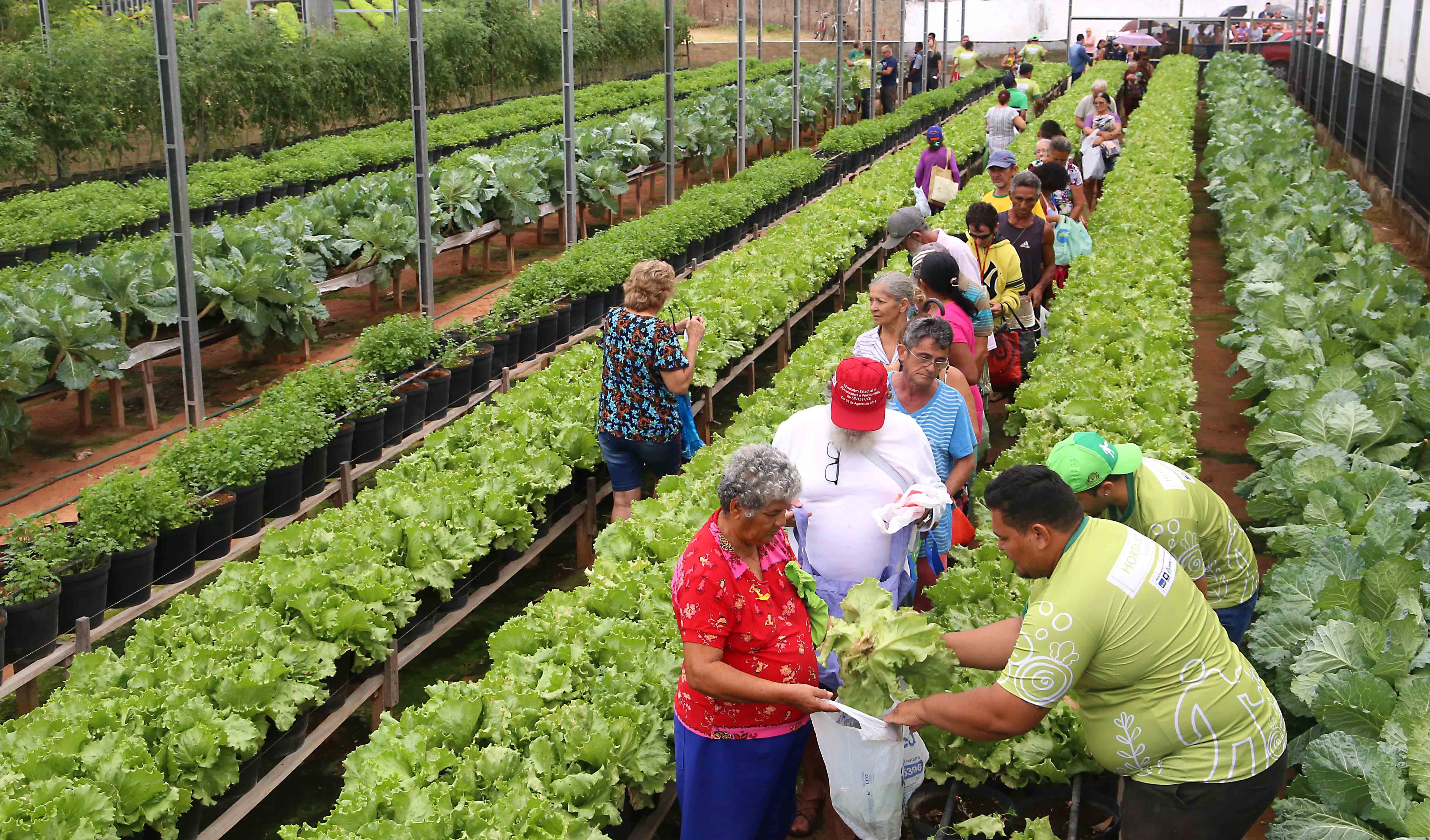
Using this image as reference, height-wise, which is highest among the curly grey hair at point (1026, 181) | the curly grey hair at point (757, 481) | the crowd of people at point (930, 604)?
the curly grey hair at point (1026, 181)

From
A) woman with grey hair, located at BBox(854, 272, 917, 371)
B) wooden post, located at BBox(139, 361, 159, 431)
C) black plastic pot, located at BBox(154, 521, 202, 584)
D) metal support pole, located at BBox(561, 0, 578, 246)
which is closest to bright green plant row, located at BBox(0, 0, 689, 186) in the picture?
metal support pole, located at BBox(561, 0, 578, 246)

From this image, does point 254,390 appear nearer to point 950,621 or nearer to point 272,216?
point 272,216

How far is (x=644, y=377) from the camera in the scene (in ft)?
22.0

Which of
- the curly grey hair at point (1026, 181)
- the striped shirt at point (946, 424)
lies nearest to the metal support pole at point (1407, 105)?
the curly grey hair at point (1026, 181)

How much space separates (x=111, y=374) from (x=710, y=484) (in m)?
6.11

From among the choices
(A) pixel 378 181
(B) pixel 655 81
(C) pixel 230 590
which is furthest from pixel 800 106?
(C) pixel 230 590

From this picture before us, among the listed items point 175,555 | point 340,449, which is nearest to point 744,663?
point 175,555

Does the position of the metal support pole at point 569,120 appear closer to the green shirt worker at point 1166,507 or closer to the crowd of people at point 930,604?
the crowd of people at point 930,604

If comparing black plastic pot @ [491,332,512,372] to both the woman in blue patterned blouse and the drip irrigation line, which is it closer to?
the drip irrigation line

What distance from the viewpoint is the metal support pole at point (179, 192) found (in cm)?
822

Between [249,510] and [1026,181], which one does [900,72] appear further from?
[249,510]

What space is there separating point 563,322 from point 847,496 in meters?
7.00

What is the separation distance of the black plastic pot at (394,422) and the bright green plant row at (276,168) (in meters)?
7.07

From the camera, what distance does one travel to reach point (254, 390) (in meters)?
11.7
